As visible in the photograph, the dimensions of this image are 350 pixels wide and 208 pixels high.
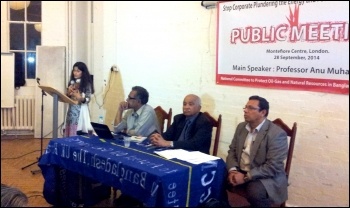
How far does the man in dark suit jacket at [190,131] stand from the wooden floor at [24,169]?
0.79 meters

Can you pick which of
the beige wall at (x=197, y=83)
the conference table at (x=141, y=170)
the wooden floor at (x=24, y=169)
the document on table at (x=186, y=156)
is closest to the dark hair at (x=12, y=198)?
the conference table at (x=141, y=170)

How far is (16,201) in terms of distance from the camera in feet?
5.40

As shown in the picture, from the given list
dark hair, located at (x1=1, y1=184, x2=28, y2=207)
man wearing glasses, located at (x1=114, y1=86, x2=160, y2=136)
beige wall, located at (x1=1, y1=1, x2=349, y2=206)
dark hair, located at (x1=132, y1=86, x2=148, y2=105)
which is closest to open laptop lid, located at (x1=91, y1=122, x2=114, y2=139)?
man wearing glasses, located at (x1=114, y1=86, x2=160, y2=136)

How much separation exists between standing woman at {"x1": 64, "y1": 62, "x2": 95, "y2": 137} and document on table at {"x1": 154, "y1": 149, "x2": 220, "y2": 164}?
1.58m

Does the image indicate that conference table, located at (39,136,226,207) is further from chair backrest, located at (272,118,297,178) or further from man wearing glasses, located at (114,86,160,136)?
chair backrest, located at (272,118,297,178)

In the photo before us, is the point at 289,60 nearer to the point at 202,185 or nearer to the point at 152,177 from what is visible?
the point at 202,185

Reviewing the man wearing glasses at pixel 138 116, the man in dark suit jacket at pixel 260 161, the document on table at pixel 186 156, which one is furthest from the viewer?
the man wearing glasses at pixel 138 116

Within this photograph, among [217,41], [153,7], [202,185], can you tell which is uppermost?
[153,7]

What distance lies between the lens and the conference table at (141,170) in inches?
83.9

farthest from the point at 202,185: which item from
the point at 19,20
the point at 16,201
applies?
the point at 19,20

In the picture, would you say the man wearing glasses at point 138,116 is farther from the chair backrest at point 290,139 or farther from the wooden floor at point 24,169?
Result: the chair backrest at point 290,139

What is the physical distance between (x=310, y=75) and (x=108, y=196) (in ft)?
6.02

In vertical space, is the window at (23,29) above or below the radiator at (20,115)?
above

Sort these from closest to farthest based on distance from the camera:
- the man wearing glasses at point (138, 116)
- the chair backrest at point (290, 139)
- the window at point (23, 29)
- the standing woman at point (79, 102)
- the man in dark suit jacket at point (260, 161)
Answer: the man in dark suit jacket at point (260, 161)
the chair backrest at point (290, 139)
the man wearing glasses at point (138, 116)
the standing woman at point (79, 102)
the window at point (23, 29)
